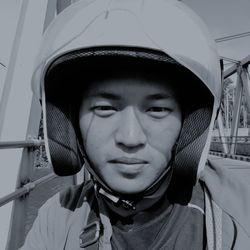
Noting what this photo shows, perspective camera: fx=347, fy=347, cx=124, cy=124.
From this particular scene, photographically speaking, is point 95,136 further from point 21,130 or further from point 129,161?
point 21,130

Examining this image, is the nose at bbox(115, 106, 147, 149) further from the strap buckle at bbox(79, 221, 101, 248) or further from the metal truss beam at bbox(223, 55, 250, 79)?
the metal truss beam at bbox(223, 55, 250, 79)

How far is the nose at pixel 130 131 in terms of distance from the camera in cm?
71

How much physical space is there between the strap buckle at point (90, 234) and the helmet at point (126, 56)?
17 centimetres

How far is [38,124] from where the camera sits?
1.60 m

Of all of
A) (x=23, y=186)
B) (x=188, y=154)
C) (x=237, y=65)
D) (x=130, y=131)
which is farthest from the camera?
(x=237, y=65)

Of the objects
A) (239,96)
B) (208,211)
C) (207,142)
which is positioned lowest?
(208,211)

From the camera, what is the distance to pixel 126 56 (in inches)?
29.4

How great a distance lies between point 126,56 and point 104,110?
5.0 inches

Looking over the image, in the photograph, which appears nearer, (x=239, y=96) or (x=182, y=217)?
(x=182, y=217)

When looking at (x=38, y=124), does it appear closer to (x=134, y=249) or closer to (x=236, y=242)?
(x=134, y=249)

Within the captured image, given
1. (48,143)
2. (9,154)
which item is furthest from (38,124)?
(48,143)

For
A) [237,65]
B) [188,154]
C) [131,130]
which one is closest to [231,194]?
[188,154]

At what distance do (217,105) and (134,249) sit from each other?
38 cm

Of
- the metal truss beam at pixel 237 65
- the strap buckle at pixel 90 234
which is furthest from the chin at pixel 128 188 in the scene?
the metal truss beam at pixel 237 65
